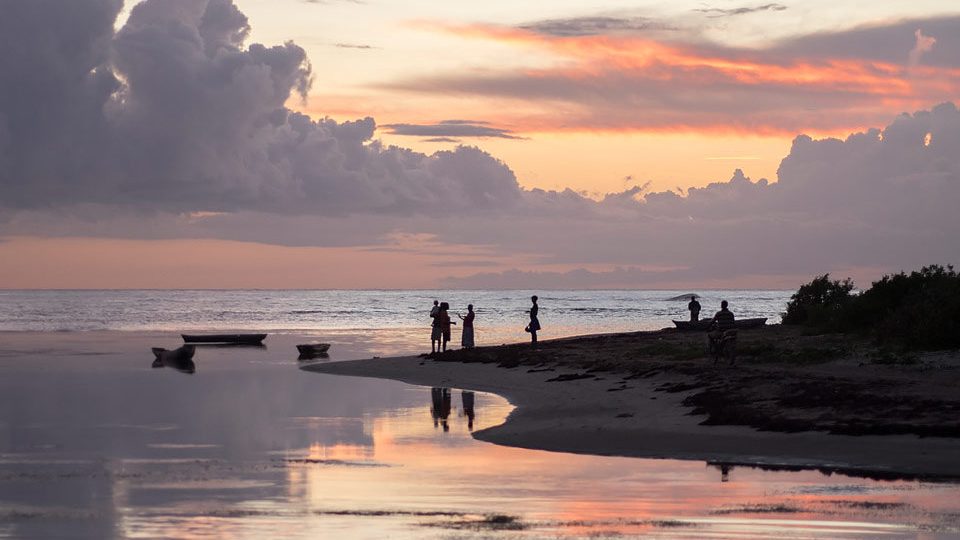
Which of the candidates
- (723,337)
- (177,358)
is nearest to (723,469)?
(723,337)

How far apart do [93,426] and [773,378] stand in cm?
1687

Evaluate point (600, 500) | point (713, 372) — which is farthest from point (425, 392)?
point (600, 500)

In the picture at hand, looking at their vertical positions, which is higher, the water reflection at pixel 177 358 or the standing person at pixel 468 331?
the standing person at pixel 468 331

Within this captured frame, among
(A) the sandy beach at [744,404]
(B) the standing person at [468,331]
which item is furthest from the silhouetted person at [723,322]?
(B) the standing person at [468,331]

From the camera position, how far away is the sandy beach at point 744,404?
22.3 m

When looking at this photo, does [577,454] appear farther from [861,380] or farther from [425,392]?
[425,392]

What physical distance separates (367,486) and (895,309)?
3033 cm

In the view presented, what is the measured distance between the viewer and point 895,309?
4412 cm

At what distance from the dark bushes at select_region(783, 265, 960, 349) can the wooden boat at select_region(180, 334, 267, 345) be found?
30.5 m

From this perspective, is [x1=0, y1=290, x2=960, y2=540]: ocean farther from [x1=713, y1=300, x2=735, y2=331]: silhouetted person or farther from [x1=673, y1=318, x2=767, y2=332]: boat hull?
[x1=673, y1=318, x2=767, y2=332]: boat hull

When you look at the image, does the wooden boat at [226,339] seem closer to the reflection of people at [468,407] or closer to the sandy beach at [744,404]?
the sandy beach at [744,404]

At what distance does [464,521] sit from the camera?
15.9 metres

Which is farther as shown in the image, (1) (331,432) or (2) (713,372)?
(2) (713,372)

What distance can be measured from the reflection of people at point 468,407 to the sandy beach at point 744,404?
96 centimetres
